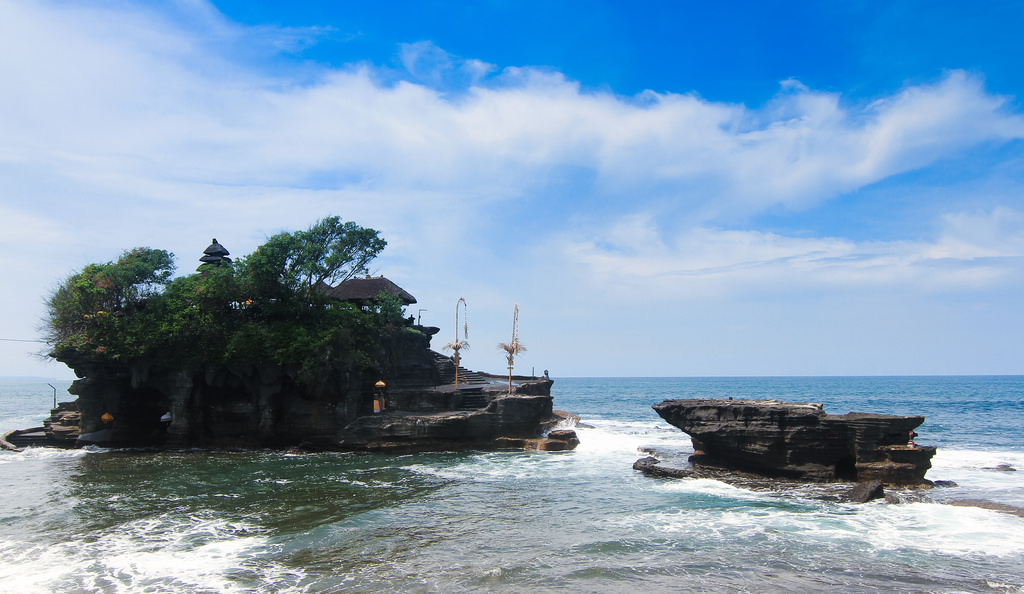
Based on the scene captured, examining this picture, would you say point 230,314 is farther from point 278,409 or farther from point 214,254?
point 214,254

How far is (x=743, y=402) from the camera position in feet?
69.3

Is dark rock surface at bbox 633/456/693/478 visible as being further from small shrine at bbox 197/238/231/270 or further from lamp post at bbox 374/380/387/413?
small shrine at bbox 197/238/231/270

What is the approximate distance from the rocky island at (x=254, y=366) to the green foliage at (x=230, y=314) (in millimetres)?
60

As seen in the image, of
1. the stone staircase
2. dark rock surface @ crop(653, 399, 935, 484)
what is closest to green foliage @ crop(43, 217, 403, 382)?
the stone staircase

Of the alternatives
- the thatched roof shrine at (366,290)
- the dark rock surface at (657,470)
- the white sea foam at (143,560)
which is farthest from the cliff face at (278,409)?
the white sea foam at (143,560)

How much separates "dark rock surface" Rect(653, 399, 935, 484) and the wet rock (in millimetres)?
1663

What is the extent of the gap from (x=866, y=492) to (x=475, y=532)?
11.5 m

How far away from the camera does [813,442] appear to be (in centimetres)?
1886

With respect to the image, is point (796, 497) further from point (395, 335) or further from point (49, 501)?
point (49, 501)

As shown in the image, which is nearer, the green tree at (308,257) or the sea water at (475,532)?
the sea water at (475,532)

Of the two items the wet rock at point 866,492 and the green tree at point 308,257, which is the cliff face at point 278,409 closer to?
the green tree at point 308,257

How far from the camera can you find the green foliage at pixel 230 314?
26.1m

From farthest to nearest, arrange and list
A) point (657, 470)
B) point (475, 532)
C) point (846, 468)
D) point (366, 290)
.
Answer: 1. point (366, 290)
2. point (657, 470)
3. point (846, 468)
4. point (475, 532)

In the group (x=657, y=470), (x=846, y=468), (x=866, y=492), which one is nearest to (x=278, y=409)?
(x=657, y=470)
